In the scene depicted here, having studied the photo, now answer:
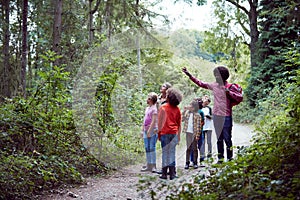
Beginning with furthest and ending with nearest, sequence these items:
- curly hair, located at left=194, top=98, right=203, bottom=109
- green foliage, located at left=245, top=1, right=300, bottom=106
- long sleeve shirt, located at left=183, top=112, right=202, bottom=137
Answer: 1. green foliage, located at left=245, top=1, right=300, bottom=106
2. curly hair, located at left=194, top=98, right=203, bottom=109
3. long sleeve shirt, located at left=183, top=112, right=202, bottom=137

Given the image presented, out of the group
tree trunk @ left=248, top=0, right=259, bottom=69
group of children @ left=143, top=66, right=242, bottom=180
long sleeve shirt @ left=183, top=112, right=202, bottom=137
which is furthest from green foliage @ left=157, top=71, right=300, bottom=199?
tree trunk @ left=248, top=0, right=259, bottom=69

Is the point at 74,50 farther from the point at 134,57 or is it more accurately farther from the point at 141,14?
the point at 134,57

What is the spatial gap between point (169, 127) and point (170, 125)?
0.13 feet

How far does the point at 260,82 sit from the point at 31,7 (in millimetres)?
12336

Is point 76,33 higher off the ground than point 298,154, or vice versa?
point 76,33

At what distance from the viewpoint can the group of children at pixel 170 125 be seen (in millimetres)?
6609

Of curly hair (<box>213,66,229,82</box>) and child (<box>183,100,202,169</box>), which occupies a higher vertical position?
curly hair (<box>213,66,229,82</box>)

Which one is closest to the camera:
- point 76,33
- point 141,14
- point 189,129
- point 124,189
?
point 124,189

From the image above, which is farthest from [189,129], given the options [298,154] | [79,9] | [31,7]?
[31,7]

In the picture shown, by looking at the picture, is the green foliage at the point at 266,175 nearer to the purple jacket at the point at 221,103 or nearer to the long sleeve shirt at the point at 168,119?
the purple jacket at the point at 221,103

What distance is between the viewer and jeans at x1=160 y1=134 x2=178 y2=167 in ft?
21.6

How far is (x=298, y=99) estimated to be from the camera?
14.5ft

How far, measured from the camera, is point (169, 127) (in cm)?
659

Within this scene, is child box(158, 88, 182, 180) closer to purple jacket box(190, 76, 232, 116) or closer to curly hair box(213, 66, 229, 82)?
purple jacket box(190, 76, 232, 116)
